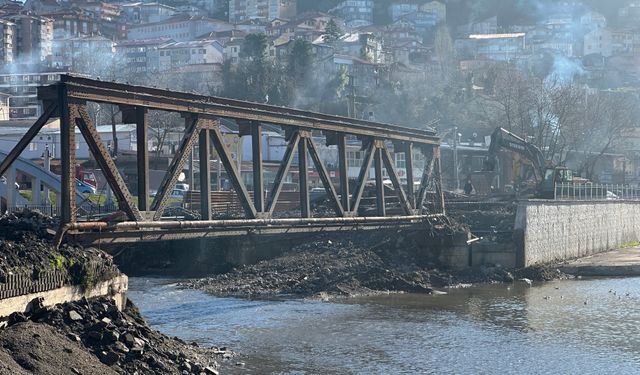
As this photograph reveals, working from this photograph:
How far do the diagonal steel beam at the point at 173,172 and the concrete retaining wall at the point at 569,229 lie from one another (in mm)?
21294

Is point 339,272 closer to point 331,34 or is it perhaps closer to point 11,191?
point 11,191

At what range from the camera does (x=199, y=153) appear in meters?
32.5

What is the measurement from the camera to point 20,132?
78.7 metres

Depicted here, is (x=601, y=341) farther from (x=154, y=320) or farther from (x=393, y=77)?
(x=393, y=77)

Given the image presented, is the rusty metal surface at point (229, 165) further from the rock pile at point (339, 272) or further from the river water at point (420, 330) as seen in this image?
the rock pile at point (339, 272)

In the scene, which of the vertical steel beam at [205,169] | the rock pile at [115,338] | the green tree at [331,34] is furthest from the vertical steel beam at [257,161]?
the green tree at [331,34]

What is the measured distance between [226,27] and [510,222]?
422 feet

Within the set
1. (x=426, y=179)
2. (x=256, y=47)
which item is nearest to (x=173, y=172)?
(x=426, y=179)

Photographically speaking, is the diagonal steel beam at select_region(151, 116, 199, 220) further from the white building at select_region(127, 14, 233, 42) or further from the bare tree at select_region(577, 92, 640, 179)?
the white building at select_region(127, 14, 233, 42)

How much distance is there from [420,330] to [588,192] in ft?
98.6

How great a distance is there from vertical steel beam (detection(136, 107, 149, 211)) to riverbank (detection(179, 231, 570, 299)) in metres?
11.5

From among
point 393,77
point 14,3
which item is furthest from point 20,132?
point 14,3

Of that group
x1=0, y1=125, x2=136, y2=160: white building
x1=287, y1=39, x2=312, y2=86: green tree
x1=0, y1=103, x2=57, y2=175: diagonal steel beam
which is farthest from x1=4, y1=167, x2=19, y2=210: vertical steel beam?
x1=287, y1=39, x2=312, y2=86: green tree

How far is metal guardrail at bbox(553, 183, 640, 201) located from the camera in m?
56.2
